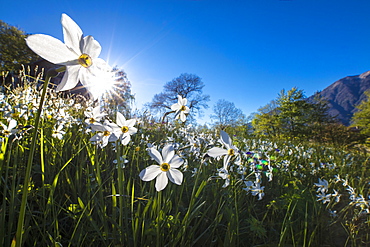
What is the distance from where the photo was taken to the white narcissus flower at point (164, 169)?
1.00 m

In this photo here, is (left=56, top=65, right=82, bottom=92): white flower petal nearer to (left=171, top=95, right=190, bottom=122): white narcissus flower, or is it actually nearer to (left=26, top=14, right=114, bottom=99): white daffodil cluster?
(left=26, top=14, right=114, bottom=99): white daffodil cluster

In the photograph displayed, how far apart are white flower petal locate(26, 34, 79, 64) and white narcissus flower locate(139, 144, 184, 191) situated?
624 mm

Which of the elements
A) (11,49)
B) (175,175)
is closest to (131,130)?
(175,175)

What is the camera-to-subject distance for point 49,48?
49cm

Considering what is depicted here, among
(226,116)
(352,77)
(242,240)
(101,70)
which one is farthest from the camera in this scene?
(352,77)

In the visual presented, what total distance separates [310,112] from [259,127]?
680cm

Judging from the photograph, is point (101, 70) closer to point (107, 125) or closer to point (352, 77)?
point (107, 125)

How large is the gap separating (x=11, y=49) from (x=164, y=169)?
32.1m

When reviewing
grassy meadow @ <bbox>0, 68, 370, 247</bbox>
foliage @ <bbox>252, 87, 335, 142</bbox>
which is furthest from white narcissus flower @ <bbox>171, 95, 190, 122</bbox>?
foliage @ <bbox>252, 87, 335, 142</bbox>

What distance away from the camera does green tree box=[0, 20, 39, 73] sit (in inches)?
873

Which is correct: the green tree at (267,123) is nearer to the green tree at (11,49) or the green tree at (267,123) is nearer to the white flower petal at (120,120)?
the white flower petal at (120,120)

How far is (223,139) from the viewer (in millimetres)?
1100

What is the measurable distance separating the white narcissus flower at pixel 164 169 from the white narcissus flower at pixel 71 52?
56 centimetres

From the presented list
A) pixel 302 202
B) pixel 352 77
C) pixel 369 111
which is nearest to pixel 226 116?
pixel 369 111
